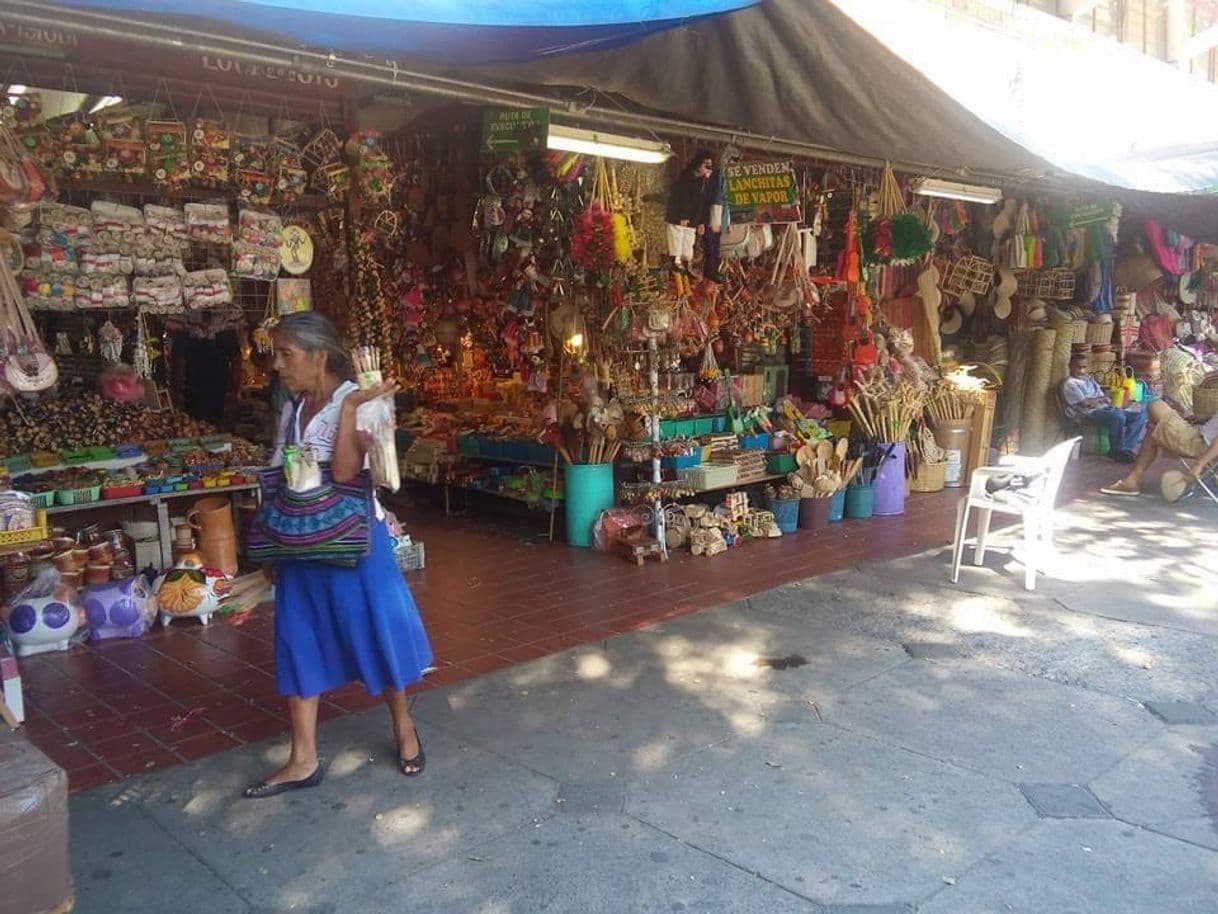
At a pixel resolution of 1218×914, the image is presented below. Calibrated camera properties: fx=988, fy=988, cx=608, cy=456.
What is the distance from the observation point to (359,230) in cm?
636

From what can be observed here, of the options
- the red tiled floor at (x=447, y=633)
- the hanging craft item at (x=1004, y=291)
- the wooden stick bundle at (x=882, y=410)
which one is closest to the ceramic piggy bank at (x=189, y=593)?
the red tiled floor at (x=447, y=633)

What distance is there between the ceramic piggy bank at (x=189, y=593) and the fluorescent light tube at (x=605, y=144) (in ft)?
10.3

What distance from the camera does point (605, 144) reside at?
19.1 feet

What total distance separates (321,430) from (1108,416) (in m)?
9.76

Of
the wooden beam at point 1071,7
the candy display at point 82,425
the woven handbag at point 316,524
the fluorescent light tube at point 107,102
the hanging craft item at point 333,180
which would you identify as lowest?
the candy display at point 82,425


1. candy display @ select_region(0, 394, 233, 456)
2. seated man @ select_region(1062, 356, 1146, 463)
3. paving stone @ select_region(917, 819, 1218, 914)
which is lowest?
paving stone @ select_region(917, 819, 1218, 914)

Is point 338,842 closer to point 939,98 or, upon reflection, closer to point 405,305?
point 939,98

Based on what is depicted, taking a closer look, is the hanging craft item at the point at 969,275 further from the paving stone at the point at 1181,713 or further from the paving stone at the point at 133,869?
the paving stone at the point at 133,869

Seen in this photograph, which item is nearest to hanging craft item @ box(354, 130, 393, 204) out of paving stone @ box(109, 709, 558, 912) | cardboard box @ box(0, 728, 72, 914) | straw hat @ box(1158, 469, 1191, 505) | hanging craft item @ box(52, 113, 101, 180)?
hanging craft item @ box(52, 113, 101, 180)

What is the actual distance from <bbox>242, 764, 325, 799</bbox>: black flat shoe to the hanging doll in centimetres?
470

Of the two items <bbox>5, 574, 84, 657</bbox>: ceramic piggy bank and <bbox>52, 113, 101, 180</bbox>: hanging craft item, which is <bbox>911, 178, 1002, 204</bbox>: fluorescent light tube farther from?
<bbox>5, 574, 84, 657</bbox>: ceramic piggy bank

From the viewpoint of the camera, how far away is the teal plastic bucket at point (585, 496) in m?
7.17

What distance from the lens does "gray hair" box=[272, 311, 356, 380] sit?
11.0 ft

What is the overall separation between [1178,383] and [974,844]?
36.3ft
